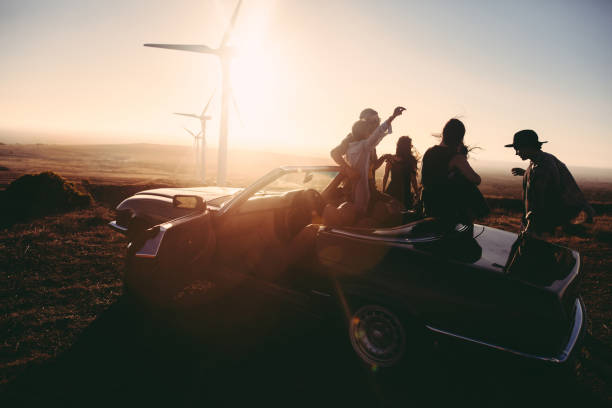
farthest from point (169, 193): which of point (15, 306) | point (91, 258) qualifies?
point (15, 306)

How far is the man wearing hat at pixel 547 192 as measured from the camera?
3665 millimetres

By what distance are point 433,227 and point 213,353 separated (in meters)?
2.31

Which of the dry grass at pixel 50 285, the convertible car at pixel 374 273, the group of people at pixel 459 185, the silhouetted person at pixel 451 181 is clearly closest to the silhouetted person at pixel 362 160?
the group of people at pixel 459 185

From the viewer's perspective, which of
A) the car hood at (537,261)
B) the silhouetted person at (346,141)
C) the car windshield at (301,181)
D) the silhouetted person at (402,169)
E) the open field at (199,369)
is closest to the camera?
the car hood at (537,261)

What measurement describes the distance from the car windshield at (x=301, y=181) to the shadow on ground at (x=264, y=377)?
65.8 inches

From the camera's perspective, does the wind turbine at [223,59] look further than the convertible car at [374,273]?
Yes

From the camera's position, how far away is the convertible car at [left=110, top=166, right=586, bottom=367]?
1.96 metres

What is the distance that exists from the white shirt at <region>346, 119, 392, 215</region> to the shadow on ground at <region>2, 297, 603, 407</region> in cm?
172

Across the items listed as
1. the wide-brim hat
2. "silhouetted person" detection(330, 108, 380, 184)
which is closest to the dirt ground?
the wide-brim hat

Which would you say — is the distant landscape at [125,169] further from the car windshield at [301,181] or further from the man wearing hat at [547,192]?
the car windshield at [301,181]

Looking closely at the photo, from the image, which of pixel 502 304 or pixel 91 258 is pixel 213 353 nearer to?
pixel 502 304

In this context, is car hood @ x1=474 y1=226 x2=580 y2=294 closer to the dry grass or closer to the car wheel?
the car wheel

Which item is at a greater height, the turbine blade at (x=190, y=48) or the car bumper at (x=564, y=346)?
the turbine blade at (x=190, y=48)

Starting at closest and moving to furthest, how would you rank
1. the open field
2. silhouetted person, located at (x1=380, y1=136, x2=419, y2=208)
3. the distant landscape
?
the open field → silhouetted person, located at (x1=380, y1=136, x2=419, y2=208) → the distant landscape
